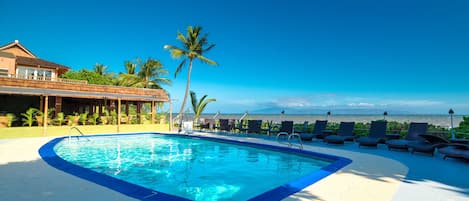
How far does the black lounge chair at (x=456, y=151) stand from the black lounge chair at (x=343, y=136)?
3.19 m

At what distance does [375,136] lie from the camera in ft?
30.2

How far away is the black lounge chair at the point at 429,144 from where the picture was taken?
705cm

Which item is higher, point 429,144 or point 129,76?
point 129,76

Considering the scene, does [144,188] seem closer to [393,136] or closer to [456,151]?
[456,151]

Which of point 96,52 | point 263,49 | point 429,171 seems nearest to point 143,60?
point 96,52

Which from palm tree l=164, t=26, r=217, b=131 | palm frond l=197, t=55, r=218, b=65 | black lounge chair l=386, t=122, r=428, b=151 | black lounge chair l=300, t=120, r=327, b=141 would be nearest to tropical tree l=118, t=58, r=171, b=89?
palm tree l=164, t=26, r=217, b=131

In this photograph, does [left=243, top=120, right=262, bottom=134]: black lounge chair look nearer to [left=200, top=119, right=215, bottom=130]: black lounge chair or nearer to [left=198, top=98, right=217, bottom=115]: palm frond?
[left=200, top=119, right=215, bottom=130]: black lounge chair

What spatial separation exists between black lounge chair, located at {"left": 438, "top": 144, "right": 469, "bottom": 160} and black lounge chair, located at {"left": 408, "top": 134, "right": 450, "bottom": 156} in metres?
0.27

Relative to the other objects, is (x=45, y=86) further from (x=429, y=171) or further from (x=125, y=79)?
(x=429, y=171)

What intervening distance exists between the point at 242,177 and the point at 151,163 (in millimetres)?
2784

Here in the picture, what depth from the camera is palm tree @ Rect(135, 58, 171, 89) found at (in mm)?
25842

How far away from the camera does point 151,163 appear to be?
712cm

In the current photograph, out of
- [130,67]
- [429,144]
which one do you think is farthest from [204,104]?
[130,67]

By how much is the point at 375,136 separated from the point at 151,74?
875 inches
